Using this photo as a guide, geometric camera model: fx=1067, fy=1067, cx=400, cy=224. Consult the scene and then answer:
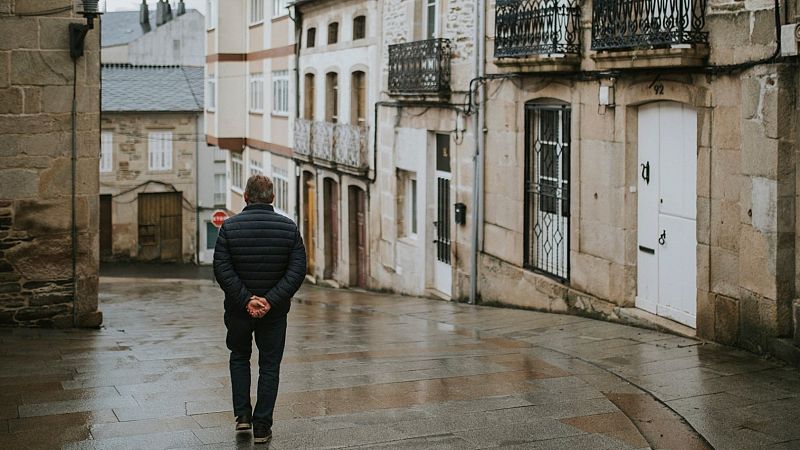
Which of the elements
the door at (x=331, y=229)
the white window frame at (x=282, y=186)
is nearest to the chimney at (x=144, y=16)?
the white window frame at (x=282, y=186)

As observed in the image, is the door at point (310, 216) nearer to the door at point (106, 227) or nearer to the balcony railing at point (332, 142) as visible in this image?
the balcony railing at point (332, 142)

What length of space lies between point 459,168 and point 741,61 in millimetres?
7688

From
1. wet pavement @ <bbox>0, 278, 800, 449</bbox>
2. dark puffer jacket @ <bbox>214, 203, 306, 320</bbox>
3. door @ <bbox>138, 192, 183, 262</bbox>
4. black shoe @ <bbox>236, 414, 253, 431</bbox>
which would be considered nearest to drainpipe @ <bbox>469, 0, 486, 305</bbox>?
wet pavement @ <bbox>0, 278, 800, 449</bbox>

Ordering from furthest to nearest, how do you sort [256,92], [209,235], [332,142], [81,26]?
[209,235]
[256,92]
[332,142]
[81,26]

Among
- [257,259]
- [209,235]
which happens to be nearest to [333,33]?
[257,259]

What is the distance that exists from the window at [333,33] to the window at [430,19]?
601 centimetres

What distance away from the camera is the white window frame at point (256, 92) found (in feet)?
104

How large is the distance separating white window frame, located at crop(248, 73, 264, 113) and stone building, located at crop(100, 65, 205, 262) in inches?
384

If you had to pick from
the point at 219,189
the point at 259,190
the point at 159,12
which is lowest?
the point at 219,189

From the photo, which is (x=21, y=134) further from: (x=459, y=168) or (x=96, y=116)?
(x=459, y=168)

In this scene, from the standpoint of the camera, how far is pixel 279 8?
29.4 meters

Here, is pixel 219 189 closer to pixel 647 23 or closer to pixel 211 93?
pixel 211 93

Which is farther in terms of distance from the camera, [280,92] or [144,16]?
[144,16]

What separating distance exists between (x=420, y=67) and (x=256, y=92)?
14686 mm
